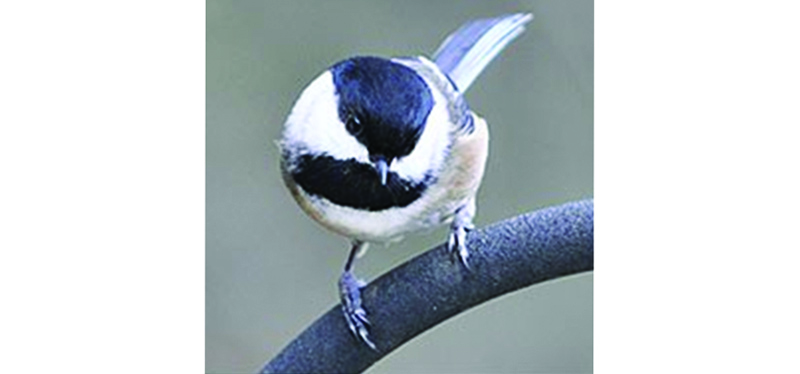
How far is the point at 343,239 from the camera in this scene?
3.48 feet

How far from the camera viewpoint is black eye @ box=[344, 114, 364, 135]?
97cm

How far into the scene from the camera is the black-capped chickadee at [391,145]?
3.22 feet

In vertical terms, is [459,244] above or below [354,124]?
below

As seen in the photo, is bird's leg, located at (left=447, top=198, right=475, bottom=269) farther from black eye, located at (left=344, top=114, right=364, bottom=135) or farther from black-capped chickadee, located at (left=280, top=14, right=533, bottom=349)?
black eye, located at (left=344, top=114, right=364, bottom=135)

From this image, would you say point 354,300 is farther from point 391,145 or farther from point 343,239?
point 391,145

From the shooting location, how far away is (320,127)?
39.8 inches

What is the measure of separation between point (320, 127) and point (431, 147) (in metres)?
0.10

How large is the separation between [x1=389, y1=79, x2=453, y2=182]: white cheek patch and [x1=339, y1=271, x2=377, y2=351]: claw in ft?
0.39

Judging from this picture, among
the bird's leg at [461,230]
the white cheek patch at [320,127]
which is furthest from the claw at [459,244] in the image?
the white cheek patch at [320,127]

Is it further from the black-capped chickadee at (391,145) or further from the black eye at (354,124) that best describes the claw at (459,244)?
the black eye at (354,124)

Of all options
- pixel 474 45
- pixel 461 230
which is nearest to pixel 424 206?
pixel 461 230

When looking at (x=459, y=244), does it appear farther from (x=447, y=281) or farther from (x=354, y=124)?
(x=354, y=124)
